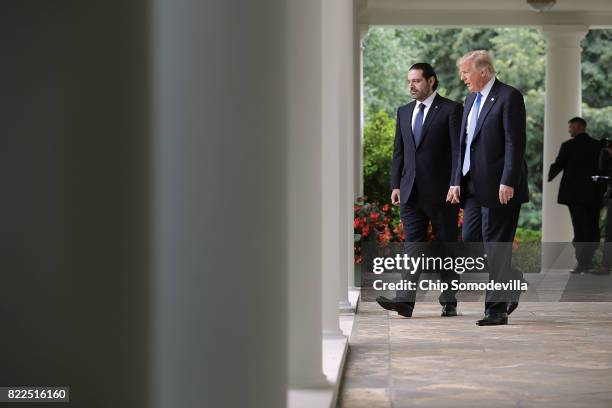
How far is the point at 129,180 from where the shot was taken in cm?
352

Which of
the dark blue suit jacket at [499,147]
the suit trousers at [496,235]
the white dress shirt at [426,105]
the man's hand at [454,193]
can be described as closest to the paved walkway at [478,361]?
the suit trousers at [496,235]

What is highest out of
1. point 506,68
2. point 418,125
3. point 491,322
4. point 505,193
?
point 506,68

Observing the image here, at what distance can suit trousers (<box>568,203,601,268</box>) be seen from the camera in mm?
24531

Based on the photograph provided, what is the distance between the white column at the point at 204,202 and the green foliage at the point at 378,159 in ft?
90.3

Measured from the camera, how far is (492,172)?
14.3m

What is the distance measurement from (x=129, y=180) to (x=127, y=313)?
0.45m

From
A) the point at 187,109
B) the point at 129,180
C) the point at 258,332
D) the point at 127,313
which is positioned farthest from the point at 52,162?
the point at 258,332

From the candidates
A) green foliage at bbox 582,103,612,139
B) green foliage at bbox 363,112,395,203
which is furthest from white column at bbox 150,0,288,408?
green foliage at bbox 582,103,612,139

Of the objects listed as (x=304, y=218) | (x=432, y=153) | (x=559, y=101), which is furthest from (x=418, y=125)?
(x=559, y=101)

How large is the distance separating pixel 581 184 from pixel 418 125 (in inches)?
397

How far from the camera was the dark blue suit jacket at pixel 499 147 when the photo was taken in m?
14.1

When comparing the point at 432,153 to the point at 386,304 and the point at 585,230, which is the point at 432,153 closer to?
the point at 386,304

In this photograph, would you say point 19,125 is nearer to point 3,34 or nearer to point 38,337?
point 3,34

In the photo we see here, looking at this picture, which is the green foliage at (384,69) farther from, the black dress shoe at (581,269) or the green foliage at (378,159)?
the black dress shoe at (581,269)
